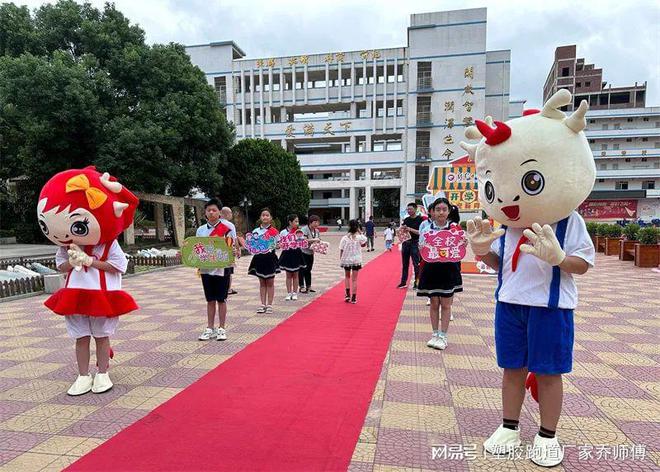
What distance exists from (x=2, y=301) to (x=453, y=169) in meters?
10.9

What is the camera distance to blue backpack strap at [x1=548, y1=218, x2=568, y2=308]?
95.6 inches

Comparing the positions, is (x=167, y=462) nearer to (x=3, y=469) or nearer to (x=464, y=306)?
(x=3, y=469)

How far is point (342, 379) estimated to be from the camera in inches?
150

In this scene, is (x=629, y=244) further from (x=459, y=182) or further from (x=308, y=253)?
(x=308, y=253)

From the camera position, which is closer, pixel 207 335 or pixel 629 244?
pixel 207 335

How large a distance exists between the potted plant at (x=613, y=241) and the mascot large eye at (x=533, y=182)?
52.6 ft

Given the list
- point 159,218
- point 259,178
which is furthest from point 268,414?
point 259,178

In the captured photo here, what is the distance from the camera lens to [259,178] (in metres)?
26.0

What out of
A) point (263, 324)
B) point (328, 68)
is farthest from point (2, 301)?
point (328, 68)

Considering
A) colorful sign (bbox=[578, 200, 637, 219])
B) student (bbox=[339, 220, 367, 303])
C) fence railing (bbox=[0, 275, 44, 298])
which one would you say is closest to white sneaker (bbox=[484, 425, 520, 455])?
student (bbox=[339, 220, 367, 303])

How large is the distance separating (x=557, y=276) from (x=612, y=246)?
16.1 metres

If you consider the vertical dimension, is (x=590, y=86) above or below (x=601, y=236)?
above

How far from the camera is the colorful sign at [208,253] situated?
489 cm

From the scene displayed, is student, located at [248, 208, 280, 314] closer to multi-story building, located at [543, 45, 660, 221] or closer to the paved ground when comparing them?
the paved ground
